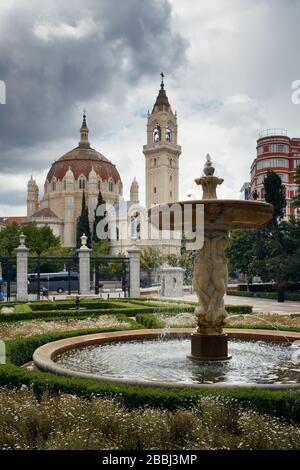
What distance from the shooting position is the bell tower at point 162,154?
9512cm

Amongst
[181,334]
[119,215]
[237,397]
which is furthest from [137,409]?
[119,215]

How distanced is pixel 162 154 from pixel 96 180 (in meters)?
12.6

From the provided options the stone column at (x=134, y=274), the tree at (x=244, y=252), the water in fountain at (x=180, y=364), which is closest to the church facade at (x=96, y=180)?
the tree at (x=244, y=252)

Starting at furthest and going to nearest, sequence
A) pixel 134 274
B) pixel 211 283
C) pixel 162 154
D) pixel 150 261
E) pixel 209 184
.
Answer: pixel 162 154
pixel 150 261
pixel 134 274
pixel 209 184
pixel 211 283

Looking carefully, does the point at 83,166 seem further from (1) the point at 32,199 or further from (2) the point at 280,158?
(2) the point at 280,158

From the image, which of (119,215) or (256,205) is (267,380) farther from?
(119,215)

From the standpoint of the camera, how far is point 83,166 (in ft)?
316

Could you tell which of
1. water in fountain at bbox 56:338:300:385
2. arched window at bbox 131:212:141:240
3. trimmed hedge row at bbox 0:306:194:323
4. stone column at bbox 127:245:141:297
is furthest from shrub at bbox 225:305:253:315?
arched window at bbox 131:212:141:240

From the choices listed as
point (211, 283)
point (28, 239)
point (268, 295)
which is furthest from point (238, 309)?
point (28, 239)

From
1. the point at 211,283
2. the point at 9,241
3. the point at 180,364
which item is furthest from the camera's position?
the point at 9,241

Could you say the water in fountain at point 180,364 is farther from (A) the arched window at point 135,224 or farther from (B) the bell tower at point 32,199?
(B) the bell tower at point 32,199

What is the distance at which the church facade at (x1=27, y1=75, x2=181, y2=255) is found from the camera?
90.8 m
